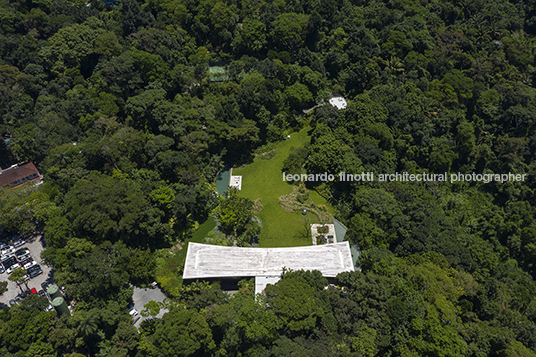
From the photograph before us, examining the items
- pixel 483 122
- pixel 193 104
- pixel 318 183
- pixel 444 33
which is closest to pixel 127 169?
pixel 193 104

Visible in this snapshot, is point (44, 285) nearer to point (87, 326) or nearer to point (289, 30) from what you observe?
point (87, 326)

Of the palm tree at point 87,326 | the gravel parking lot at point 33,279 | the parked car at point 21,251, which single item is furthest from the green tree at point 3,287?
the palm tree at point 87,326

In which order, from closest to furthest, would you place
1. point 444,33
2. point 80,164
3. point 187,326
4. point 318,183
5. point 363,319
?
point 187,326 < point 363,319 < point 80,164 < point 318,183 < point 444,33

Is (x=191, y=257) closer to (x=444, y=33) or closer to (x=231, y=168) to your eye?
(x=231, y=168)

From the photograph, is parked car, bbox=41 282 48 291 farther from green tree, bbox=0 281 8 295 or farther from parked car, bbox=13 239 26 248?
parked car, bbox=13 239 26 248

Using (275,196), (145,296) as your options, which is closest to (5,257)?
(145,296)
